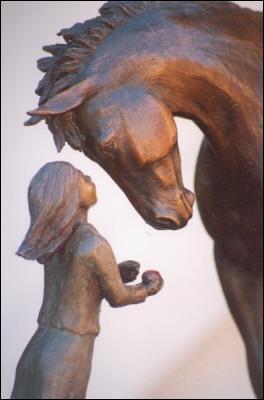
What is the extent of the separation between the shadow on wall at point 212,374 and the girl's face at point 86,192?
2.89ft

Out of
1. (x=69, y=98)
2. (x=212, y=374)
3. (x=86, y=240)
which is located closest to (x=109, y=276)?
(x=86, y=240)

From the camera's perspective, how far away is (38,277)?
5.58 ft

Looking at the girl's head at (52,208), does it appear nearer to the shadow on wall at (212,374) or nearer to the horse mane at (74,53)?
the horse mane at (74,53)

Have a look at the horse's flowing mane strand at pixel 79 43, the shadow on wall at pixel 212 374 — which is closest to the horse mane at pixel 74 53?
the horse's flowing mane strand at pixel 79 43

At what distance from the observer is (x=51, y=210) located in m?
0.95

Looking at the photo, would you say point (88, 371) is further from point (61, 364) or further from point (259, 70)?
point (259, 70)

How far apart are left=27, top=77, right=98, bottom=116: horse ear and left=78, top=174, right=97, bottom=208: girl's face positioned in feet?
0.27

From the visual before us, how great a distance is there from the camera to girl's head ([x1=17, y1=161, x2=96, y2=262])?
37.3 inches

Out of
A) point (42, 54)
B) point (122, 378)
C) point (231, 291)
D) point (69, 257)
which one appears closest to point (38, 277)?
point (122, 378)

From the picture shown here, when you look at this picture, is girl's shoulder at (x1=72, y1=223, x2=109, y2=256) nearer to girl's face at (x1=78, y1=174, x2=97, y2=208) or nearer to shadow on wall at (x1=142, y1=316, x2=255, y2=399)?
girl's face at (x1=78, y1=174, x2=97, y2=208)

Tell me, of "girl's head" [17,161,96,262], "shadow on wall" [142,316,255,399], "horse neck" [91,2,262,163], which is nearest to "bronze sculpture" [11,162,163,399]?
"girl's head" [17,161,96,262]

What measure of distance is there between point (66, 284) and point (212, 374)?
95 centimetres

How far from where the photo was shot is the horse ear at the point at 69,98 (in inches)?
35.9

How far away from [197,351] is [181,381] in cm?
7
